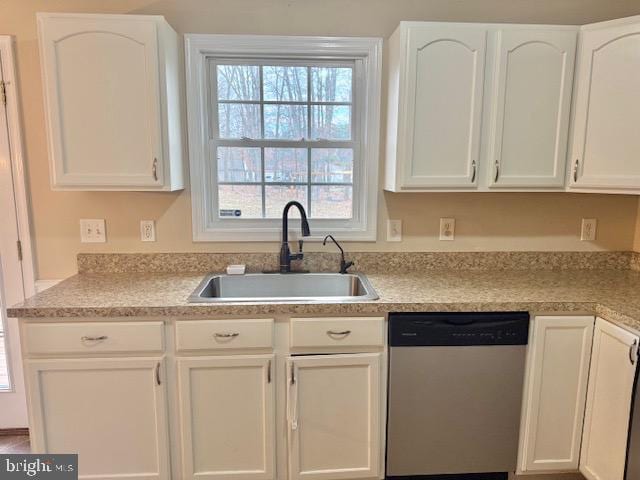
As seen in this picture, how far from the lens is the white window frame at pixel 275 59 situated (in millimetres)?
2049

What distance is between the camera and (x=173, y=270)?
2.19 meters

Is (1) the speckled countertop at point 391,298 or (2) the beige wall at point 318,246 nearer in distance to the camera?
(1) the speckled countertop at point 391,298

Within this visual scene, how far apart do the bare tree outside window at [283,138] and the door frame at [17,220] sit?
0.97 metres

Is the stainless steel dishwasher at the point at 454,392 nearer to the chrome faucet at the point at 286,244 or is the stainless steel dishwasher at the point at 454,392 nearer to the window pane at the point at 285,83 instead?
the chrome faucet at the point at 286,244

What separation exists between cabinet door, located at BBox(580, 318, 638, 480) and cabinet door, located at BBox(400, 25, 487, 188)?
0.87 metres

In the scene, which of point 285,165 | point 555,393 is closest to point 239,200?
point 285,165

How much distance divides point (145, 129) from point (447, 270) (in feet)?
5.53

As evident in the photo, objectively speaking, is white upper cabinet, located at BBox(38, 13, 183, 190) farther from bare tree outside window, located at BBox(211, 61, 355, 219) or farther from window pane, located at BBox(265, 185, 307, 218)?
window pane, located at BBox(265, 185, 307, 218)

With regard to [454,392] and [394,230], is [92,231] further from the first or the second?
[454,392]

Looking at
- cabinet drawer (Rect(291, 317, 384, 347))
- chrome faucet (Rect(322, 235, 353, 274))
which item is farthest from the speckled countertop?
chrome faucet (Rect(322, 235, 353, 274))

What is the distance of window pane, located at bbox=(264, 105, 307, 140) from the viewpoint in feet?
7.20

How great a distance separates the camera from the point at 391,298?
1747 mm

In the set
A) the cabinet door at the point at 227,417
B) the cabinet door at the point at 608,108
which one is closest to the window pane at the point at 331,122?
the cabinet door at the point at 608,108

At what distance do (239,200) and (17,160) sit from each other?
112cm
